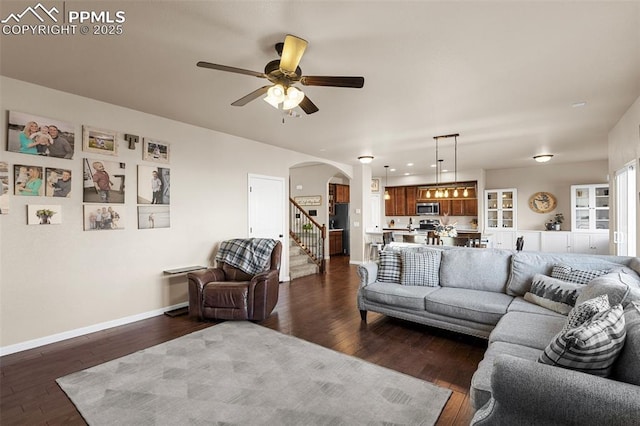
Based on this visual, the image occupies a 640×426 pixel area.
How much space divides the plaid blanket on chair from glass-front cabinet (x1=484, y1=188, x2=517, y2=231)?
7.50 meters

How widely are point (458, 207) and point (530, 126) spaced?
5.70 metres

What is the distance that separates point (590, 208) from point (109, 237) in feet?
33.3

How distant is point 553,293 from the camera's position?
2828 mm

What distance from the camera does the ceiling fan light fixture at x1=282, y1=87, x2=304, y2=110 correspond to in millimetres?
2477

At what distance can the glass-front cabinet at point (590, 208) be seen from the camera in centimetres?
758

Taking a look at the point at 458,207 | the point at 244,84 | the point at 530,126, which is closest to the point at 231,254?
the point at 244,84

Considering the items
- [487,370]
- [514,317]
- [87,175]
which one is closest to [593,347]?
[487,370]

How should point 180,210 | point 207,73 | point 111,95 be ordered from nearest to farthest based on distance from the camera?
1. point 207,73
2. point 111,95
3. point 180,210

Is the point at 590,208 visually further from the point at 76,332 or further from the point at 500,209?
the point at 76,332

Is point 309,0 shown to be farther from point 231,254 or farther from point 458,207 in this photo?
point 458,207

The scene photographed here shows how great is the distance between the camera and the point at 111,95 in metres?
3.50

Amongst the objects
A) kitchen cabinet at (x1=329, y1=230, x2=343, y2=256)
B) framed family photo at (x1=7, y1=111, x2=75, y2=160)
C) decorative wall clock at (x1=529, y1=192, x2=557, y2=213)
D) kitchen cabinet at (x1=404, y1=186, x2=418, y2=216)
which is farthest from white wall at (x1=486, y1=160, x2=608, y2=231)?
framed family photo at (x1=7, y1=111, x2=75, y2=160)

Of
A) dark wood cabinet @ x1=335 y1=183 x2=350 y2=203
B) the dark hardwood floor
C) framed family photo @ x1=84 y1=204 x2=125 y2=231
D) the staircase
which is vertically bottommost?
the dark hardwood floor

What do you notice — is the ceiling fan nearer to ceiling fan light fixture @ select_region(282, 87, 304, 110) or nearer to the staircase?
ceiling fan light fixture @ select_region(282, 87, 304, 110)
